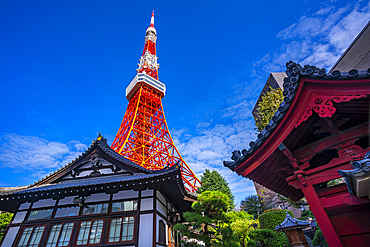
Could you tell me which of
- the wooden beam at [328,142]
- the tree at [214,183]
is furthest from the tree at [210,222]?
the tree at [214,183]

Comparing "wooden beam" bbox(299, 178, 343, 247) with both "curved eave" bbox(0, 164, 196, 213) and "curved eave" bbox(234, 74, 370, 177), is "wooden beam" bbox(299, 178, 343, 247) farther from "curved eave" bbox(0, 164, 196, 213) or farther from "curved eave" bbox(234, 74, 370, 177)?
"curved eave" bbox(0, 164, 196, 213)

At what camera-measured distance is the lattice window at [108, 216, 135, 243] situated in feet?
21.5

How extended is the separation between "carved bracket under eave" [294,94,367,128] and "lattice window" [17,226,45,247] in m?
9.55

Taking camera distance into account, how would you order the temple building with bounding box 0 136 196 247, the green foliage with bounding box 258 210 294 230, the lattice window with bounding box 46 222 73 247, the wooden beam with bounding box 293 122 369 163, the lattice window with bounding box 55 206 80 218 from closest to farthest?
Result: the wooden beam with bounding box 293 122 369 163 < the temple building with bounding box 0 136 196 247 < the lattice window with bounding box 46 222 73 247 < the lattice window with bounding box 55 206 80 218 < the green foliage with bounding box 258 210 294 230

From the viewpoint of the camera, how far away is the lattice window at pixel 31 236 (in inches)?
278

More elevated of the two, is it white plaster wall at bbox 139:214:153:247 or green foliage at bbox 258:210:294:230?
green foliage at bbox 258:210:294:230

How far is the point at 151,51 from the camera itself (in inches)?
1374

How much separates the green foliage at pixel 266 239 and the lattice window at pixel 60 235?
8.49 meters

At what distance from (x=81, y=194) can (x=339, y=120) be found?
8.57 metres

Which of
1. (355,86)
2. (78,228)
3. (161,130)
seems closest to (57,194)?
(78,228)

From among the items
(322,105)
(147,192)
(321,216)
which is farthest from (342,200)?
(147,192)

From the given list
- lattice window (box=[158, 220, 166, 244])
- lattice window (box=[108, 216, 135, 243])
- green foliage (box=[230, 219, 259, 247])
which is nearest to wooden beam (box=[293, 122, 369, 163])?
lattice window (box=[158, 220, 166, 244])

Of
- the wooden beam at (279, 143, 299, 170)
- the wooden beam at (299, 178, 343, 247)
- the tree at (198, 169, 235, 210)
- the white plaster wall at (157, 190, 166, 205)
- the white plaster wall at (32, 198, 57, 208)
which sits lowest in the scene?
the wooden beam at (299, 178, 343, 247)

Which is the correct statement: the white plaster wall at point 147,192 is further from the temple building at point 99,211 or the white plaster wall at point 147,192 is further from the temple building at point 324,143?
the temple building at point 324,143
